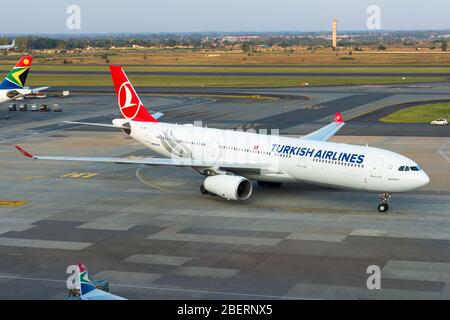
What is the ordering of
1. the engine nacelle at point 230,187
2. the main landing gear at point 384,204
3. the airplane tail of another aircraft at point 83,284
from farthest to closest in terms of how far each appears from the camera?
the engine nacelle at point 230,187 → the main landing gear at point 384,204 → the airplane tail of another aircraft at point 83,284

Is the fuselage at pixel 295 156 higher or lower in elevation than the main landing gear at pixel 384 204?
higher

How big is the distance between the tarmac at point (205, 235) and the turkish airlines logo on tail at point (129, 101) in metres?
5.36

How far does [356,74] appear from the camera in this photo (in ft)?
585

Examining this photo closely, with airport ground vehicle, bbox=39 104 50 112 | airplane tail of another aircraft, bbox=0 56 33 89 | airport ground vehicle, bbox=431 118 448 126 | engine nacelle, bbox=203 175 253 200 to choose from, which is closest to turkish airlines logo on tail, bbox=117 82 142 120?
engine nacelle, bbox=203 175 253 200

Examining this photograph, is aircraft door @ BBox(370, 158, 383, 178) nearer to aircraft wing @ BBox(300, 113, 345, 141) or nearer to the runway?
aircraft wing @ BBox(300, 113, 345, 141)

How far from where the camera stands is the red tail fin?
61.8 meters

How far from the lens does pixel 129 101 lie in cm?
6212

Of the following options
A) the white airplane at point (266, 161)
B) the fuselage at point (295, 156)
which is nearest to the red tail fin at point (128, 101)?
the white airplane at point (266, 161)

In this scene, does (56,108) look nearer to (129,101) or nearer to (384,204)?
(129,101)

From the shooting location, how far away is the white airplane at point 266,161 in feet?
156

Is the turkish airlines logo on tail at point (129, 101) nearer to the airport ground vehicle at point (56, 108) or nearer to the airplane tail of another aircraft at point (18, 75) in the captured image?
the airplane tail of another aircraft at point (18, 75)

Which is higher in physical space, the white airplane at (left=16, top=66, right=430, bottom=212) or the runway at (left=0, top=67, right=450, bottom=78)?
the runway at (left=0, top=67, right=450, bottom=78)

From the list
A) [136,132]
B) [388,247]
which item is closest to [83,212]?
[136,132]

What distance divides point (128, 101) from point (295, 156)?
1764 centimetres
